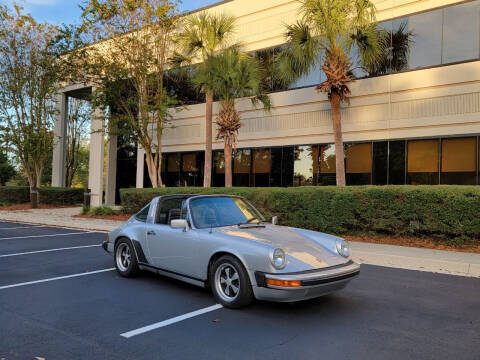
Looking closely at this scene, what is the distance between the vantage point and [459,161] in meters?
14.2

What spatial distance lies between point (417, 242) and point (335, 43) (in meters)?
7.67

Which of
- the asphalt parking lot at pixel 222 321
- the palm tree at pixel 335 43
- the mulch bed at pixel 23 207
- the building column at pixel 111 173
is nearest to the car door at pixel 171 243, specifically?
the asphalt parking lot at pixel 222 321

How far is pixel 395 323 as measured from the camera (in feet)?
14.6

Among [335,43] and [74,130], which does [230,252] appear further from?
[74,130]

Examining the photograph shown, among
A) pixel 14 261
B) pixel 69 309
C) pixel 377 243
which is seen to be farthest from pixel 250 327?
pixel 377 243

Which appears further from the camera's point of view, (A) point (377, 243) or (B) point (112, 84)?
(B) point (112, 84)

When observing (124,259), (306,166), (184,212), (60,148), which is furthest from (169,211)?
(60,148)

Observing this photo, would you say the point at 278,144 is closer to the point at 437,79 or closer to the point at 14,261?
the point at 437,79

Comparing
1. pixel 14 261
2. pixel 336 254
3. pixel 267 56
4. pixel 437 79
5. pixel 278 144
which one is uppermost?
pixel 267 56

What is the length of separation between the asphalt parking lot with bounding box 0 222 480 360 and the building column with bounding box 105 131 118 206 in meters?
21.0

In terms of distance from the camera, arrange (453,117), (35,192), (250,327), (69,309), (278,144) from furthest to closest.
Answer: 1. (35,192)
2. (278,144)
3. (453,117)
4. (69,309)
5. (250,327)

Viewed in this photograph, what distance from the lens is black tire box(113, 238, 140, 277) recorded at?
6426 mm

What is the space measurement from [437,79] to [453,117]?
1514mm

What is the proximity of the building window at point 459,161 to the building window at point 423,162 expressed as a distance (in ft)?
0.92
